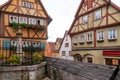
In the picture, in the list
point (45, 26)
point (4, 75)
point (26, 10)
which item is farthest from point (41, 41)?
point (4, 75)

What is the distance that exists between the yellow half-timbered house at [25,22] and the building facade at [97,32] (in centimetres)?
437

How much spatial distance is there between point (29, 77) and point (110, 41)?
842cm

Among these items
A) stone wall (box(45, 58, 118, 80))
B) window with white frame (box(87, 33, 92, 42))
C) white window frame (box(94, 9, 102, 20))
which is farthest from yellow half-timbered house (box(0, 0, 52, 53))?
stone wall (box(45, 58, 118, 80))

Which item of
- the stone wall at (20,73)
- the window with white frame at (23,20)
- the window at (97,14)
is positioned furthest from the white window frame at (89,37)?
the stone wall at (20,73)

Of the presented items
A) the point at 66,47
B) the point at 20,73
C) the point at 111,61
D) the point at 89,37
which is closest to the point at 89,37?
the point at 89,37

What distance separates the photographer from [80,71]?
297 inches

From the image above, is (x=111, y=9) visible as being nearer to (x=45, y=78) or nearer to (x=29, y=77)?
(x=45, y=78)

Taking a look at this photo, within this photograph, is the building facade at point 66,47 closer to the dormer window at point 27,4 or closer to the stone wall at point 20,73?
the dormer window at point 27,4

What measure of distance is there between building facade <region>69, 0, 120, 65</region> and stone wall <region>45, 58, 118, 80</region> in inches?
240

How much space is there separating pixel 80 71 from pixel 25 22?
39.2 feet

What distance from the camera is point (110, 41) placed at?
13.7 metres

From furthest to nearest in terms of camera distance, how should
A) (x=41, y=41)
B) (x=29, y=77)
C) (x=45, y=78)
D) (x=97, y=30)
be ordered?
(x=41, y=41), (x=97, y=30), (x=45, y=78), (x=29, y=77)

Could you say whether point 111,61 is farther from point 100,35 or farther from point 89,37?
point 89,37

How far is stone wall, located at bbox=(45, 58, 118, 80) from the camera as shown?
20.1 feet
